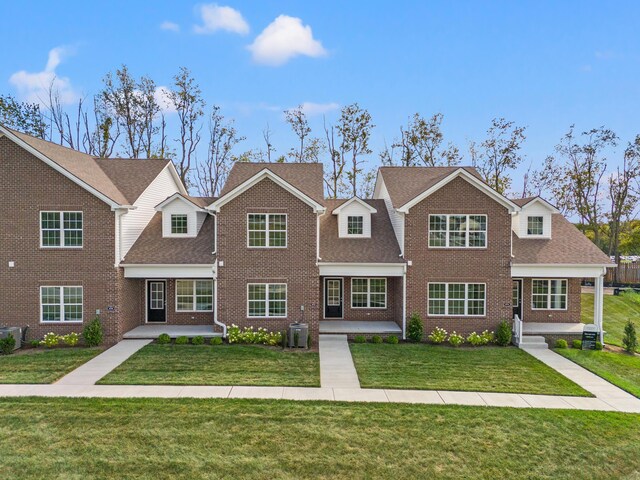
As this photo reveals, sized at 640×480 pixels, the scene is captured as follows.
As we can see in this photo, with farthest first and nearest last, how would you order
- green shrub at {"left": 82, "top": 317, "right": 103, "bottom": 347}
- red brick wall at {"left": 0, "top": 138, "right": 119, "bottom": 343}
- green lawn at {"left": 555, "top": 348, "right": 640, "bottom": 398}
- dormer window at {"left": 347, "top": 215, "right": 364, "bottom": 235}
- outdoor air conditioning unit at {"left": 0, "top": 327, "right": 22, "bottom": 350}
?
1. dormer window at {"left": 347, "top": 215, "right": 364, "bottom": 235}
2. red brick wall at {"left": 0, "top": 138, "right": 119, "bottom": 343}
3. green shrub at {"left": 82, "top": 317, "right": 103, "bottom": 347}
4. outdoor air conditioning unit at {"left": 0, "top": 327, "right": 22, "bottom": 350}
5. green lawn at {"left": 555, "top": 348, "right": 640, "bottom": 398}

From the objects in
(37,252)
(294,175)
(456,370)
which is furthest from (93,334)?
(456,370)

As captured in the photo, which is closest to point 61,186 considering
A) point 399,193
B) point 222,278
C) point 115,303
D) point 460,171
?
point 115,303

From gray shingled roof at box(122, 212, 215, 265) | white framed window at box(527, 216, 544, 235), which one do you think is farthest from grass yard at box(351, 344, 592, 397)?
gray shingled roof at box(122, 212, 215, 265)

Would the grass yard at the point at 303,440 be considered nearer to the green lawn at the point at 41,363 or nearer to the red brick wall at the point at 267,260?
the green lawn at the point at 41,363

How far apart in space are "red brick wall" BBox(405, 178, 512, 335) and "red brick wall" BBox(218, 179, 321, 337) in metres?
4.29

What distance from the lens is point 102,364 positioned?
45.3 feet

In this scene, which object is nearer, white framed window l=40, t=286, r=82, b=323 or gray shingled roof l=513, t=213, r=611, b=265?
white framed window l=40, t=286, r=82, b=323

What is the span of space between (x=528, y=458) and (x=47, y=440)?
32.4 feet

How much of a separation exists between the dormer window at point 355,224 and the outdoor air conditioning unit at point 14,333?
14081mm

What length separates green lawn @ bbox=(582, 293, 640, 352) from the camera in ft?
67.8

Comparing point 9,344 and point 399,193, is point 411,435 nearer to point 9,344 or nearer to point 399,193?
point 399,193

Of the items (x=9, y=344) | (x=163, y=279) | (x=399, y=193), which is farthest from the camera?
(x=399, y=193)

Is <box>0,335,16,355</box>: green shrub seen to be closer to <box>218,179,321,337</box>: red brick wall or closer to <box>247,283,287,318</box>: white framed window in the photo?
<box>218,179,321,337</box>: red brick wall

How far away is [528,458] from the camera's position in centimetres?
823
